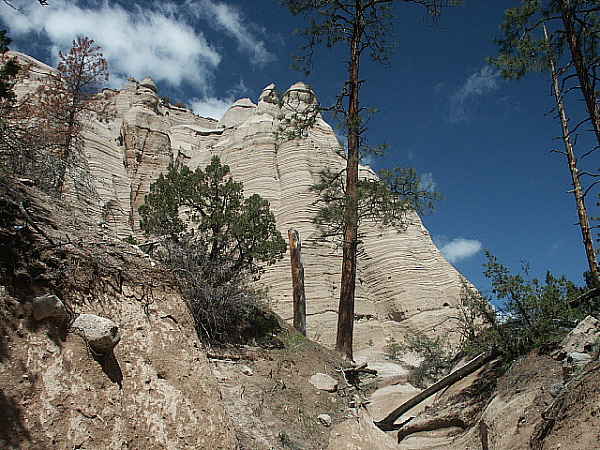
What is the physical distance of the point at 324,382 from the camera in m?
7.68

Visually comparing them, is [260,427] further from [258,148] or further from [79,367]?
[258,148]

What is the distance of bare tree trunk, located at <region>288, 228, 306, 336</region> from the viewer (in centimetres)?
1270

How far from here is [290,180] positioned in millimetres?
28391

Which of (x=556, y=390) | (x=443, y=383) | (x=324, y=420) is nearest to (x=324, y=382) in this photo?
(x=324, y=420)

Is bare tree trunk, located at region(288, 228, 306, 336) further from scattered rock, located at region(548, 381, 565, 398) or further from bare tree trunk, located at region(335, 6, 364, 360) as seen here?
scattered rock, located at region(548, 381, 565, 398)

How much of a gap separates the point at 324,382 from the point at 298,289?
5.80 m

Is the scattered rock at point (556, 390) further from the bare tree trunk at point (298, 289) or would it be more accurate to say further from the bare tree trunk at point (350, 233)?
the bare tree trunk at point (298, 289)

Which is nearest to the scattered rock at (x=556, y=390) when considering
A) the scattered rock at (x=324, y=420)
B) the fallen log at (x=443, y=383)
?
the scattered rock at (x=324, y=420)

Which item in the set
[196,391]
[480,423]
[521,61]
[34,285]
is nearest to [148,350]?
[196,391]

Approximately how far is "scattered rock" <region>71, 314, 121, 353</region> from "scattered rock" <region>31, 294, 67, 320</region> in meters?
0.18

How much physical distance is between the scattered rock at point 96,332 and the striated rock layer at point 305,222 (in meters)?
15.9

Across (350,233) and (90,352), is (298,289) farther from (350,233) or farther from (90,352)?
(90,352)

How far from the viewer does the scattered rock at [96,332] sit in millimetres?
3514

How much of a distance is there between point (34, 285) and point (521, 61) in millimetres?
9463
